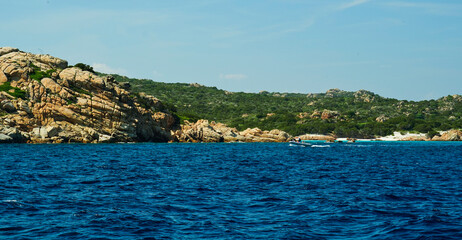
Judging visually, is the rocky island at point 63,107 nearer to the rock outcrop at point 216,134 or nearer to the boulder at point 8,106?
the boulder at point 8,106

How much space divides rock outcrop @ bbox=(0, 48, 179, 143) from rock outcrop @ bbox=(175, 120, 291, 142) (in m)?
16.3

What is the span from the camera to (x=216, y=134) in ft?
490

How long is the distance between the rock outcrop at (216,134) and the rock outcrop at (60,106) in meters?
16.3

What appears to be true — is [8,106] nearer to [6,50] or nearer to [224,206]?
[6,50]

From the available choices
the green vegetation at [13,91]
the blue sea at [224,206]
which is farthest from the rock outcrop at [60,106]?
the blue sea at [224,206]

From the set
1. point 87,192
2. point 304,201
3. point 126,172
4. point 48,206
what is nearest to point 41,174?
point 126,172

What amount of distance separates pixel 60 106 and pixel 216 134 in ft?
194

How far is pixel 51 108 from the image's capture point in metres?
103

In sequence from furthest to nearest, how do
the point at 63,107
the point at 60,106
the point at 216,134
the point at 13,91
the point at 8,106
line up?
1. the point at 216,134
2. the point at 63,107
3. the point at 60,106
4. the point at 13,91
5. the point at 8,106

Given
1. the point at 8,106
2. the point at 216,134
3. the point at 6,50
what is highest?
the point at 6,50

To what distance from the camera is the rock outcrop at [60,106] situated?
323 feet

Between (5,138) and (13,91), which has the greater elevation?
(13,91)

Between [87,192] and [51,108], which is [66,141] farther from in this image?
[87,192]

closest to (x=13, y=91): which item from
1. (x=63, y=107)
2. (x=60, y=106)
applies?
(x=60, y=106)
